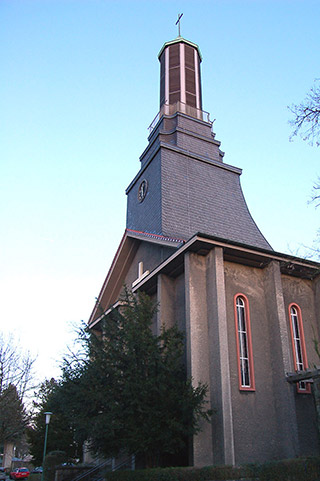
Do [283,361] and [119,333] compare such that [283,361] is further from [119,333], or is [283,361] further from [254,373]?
[119,333]

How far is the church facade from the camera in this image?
14.3 m

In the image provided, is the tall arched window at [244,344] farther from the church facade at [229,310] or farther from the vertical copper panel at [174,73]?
the vertical copper panel at [174,73]

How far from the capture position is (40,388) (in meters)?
30.1

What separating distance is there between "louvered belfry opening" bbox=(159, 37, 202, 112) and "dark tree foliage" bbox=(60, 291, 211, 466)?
1882 cm

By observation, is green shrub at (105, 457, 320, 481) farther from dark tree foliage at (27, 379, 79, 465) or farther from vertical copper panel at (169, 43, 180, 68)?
vertical copper panel at (169, 43, 180, 68)

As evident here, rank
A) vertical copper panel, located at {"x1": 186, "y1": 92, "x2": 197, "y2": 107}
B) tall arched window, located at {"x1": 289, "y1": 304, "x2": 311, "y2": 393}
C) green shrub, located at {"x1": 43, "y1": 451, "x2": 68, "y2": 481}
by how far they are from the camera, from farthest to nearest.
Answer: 1. vertical copper panel, located at {"x1": 186, "y1": 92, "x2": 197, "y2": 107}
2. green shrub, located at {"x1": 43, "y1": 451, "x2": 68, "y2": 481}
3. tall arched window, located at {"x1": 289, "y1": 304, "x2": 311, "y2": 393}

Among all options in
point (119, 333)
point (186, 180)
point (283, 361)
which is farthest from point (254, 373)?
point (186, 180)

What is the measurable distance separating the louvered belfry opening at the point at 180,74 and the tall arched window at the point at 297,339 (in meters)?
16.2

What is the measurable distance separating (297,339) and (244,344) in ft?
8.17

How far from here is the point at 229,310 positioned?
16203 millimetres

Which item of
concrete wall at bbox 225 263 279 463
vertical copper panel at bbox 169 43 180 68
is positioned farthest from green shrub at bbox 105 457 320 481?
vertical copper panel at bbox 169 43 180 68

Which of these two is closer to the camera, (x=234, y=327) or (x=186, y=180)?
(x=234, y=327)

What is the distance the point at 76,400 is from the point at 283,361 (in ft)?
22.8

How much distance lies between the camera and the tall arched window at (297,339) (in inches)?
652
